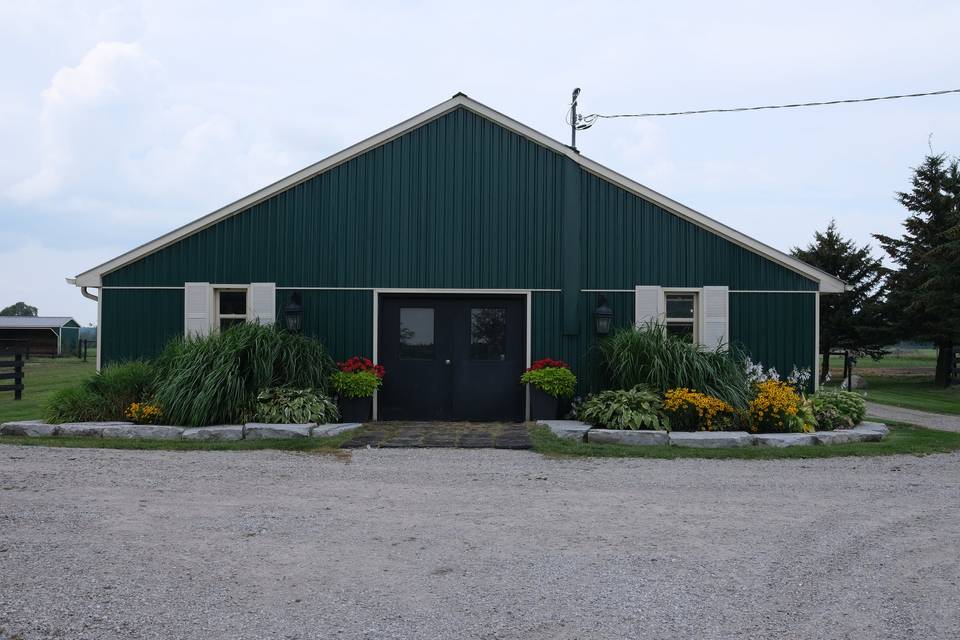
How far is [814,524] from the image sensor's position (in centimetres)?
558

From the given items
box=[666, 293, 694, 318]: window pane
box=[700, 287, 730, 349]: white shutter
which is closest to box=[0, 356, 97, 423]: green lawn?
box=[666, 293, 694, 318]: window pane

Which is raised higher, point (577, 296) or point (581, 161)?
point (581, 161)

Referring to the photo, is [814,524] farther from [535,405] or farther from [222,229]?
[222,229]

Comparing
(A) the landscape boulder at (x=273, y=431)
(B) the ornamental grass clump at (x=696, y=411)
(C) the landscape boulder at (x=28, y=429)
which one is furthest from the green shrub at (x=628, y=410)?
(C) the landscape boulder at (x=28, y=429)

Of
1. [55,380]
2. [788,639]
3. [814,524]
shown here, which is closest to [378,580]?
[788,639]

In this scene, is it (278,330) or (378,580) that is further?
(278,330)

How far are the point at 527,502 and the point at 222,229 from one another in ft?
26.2

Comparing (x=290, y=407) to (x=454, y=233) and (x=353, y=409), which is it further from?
(x=454, y=233)

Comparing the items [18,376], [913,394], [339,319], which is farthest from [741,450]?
[913,394]

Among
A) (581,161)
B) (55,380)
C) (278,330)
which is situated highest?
(581,161)

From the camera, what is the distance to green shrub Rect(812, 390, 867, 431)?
10578 millimetres

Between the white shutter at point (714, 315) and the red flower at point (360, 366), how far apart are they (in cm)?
512

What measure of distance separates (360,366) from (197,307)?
296cm

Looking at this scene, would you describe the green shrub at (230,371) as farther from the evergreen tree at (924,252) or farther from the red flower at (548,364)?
the evergreen tree at (924,252)
